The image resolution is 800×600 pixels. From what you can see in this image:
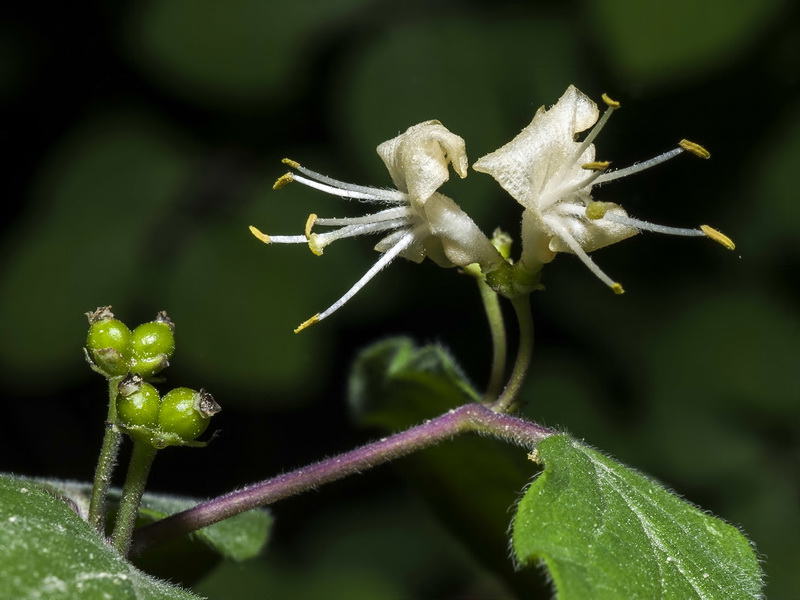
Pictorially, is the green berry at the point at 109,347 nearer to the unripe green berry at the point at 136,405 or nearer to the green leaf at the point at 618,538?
the unripe green berry at the point at 136,405

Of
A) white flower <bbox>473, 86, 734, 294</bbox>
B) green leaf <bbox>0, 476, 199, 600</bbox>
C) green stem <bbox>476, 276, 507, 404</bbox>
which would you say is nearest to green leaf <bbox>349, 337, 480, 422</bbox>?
green stem <bbox>476, 276, 507, 404</bbox>

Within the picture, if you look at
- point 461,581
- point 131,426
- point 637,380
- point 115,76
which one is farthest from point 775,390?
point 131,426

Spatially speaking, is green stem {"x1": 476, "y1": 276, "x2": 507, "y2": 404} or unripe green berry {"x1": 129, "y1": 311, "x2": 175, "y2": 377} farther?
green stem {"x1": 476, "y1": 276, "x2": 507, "y2": 404}

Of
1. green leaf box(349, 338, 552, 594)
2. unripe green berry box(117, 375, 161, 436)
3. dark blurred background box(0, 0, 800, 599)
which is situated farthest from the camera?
dark blurred background box(0, 0, 800, 599)

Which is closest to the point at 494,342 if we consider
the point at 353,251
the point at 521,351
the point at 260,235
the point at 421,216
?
the point at 521,351

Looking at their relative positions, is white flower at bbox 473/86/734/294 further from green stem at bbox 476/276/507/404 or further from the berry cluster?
the berry cluster

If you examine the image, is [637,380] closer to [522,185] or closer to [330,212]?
[330,212]
